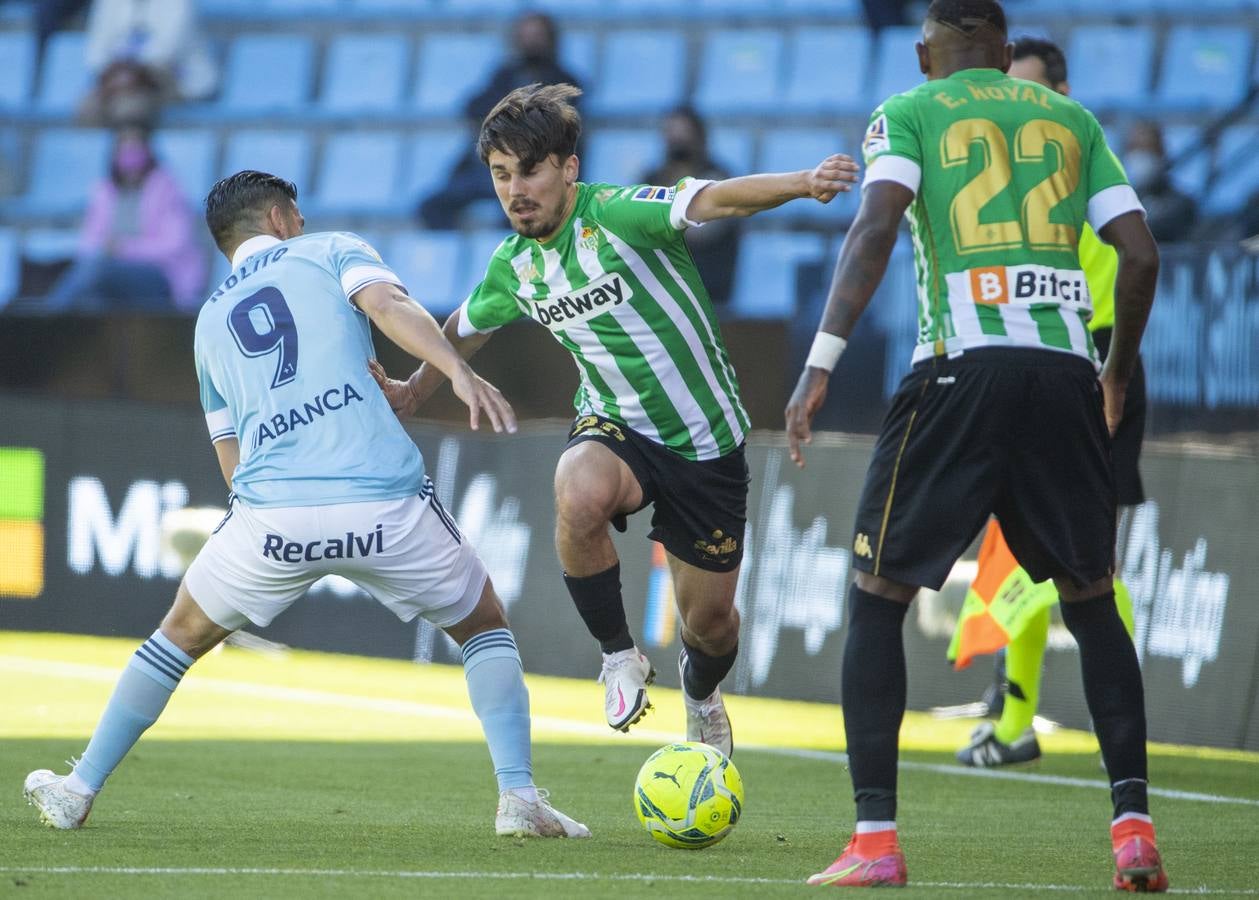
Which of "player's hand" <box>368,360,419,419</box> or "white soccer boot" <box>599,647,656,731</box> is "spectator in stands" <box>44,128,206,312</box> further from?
"white soccer boot" <box>599,647,656,731</box>

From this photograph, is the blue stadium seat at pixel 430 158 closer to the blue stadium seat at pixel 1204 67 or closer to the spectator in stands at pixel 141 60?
the spectator in stands at pixel 141 60

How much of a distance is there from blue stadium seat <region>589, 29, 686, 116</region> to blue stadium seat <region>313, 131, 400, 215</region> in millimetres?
1903

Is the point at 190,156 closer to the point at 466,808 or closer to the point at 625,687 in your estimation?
the point at 466,808

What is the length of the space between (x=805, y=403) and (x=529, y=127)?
1724 millimetres

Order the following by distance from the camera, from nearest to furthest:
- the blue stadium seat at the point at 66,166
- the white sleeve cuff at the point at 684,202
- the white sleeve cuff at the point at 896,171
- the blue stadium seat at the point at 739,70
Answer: the white sleeve cuff at the point at 896,171 < the white sleeve cuff at the point at 684,202 < the blue stadium seat at the point at 739,70 < the blue stadium seat at the point at 66,166

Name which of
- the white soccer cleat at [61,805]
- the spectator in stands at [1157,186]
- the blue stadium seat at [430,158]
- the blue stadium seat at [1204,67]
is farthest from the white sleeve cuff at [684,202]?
the blue stadium seat at [430,158]

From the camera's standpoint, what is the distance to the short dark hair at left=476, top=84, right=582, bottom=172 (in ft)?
18.8

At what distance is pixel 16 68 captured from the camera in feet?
63.1

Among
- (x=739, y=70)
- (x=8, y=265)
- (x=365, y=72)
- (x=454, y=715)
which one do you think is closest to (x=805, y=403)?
(x=454, y=715)

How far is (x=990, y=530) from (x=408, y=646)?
490 centimetres

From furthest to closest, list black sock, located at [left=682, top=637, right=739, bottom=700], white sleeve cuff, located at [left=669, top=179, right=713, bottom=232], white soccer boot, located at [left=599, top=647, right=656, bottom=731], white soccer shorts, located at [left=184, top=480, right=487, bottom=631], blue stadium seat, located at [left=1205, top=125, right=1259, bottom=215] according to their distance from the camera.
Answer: blue stadium seat, located at [left=1205, top=125, right=1259, bottom=215] → black sock, located at [left=682, top=637, right=739, bottom=700] → white soccer boot, located at [left=599, top=647, right=656, bottom=731] → white sleeve cuff, located at [left=669, top=179, right=713, bottom=232] → white soccer shorts, located at [left=184, top=480, right=487, bottom=631]

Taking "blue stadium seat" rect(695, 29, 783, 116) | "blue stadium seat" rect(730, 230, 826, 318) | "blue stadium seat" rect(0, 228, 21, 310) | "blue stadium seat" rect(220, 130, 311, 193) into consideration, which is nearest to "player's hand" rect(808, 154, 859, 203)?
"blue stadium seat" rect(730, 230, 826, 318)

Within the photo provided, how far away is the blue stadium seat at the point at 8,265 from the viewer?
653 inches

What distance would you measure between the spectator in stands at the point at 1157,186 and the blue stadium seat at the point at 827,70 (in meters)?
2.98
